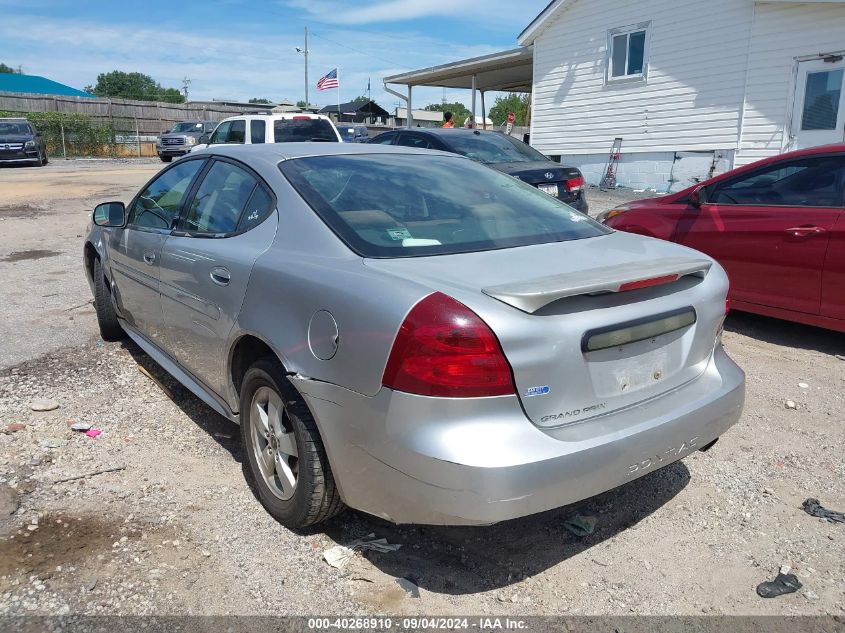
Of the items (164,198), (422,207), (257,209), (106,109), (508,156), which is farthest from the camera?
(106,109)

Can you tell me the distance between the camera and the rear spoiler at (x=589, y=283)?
2.25 m

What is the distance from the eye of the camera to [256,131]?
15.7m

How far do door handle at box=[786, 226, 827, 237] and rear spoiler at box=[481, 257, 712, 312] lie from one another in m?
2.95

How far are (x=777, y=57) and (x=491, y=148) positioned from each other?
7.45 meters

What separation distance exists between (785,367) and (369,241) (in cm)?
365

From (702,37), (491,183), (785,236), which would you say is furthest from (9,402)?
(702,37)

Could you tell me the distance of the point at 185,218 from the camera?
3.80m

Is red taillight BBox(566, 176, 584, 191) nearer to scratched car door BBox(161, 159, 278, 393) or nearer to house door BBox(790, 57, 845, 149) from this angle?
scratched car door BBox(161, 159, 278, 393)

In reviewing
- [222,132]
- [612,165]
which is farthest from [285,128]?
[612,165]

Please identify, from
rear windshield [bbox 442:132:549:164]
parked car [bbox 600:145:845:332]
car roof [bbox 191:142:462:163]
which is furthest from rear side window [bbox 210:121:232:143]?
car roof [bbox 191:142:462:163]

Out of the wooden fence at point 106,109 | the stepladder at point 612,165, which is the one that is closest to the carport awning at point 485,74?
the stepladder at point 612,165

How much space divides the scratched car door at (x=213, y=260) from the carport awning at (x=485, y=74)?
1717 cm

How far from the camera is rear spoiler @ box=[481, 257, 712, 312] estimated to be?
225 cm

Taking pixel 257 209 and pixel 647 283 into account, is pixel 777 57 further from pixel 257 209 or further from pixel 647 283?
pixel 257 209
